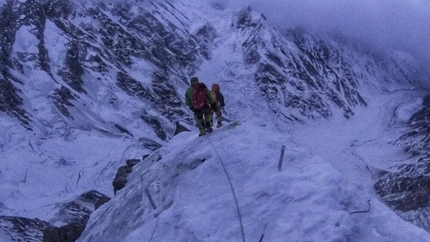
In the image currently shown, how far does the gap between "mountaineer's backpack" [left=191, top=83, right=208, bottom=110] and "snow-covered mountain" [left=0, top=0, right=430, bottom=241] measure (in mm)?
932

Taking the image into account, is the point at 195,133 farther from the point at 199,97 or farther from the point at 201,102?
the point at 199,97

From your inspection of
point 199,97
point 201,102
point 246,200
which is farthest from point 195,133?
point 246,200

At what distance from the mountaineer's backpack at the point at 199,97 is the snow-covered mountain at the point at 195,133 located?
0.93m

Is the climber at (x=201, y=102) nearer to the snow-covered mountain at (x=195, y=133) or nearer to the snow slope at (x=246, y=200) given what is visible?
the snow-covered mountain at (x=195, y=133)

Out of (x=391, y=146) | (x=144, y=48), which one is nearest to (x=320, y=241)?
(x=391, y=146)

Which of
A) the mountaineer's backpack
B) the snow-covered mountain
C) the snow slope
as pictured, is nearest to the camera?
the snow slope

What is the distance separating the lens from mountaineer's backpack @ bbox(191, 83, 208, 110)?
15.2 metres

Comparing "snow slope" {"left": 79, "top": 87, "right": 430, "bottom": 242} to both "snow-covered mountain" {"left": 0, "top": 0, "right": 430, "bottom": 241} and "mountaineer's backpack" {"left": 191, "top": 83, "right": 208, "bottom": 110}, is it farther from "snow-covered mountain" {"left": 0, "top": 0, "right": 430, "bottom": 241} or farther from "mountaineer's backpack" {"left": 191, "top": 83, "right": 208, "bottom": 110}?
"mountaineer's backpack" {"left": 191, "top": 83, "right": 208, "bottom": 110}

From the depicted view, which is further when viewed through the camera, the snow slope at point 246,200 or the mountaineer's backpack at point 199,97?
the mountaineer's backpack at point 199,97

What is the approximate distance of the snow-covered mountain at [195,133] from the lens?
10406 mm

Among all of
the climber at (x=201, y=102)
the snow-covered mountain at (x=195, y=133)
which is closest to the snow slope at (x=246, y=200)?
the snow-covered mountain at (x=195, y=133)

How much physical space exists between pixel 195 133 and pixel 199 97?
160 inches

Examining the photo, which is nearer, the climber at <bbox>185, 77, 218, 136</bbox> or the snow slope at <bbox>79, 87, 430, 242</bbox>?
the snow slope at <bbox>79, 87, 430, 242</bbox>

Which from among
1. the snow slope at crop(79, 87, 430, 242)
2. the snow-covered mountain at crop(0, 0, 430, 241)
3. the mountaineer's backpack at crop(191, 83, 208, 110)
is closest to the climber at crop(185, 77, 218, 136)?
the mountaineer's backpack at crop(191, 83, 208, 110)
